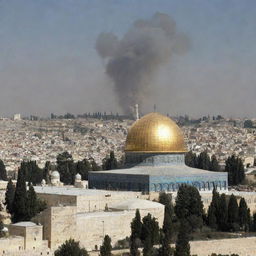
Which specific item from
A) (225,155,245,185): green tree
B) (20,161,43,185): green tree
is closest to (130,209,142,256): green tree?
(20,161,43,185): green tree

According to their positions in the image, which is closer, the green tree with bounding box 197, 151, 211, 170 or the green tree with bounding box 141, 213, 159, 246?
the green tree with bounding box 141, 213, 159, 246

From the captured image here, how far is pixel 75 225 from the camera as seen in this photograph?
84.0ft

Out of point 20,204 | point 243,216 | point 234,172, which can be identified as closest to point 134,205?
point 20,204

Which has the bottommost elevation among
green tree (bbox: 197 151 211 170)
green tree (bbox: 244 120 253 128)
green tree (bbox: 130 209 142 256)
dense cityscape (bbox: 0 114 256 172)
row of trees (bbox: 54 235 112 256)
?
row of trees (bbox: 54 235 112 256)

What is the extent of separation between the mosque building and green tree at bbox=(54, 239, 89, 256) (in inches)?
474

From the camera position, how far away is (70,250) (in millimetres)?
23469

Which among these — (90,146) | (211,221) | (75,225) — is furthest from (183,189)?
(90,146)

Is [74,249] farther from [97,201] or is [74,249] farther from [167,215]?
[97,201]

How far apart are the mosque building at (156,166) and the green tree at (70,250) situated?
12.0 m

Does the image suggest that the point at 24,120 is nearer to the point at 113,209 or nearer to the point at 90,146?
the point at 90,146

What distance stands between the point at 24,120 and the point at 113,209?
11522 centimetres

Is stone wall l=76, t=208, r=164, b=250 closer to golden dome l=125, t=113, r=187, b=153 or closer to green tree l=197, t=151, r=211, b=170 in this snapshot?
golden dome l=125, t=113, r=187, b=153

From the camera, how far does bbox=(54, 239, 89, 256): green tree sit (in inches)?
923

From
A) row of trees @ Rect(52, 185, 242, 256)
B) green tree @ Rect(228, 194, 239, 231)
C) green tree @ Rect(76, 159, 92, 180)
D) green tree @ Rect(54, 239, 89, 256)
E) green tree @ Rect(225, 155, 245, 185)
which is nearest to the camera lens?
green tree @ Rect(54, 239, 89, 256)
